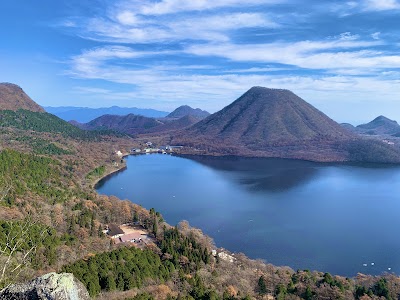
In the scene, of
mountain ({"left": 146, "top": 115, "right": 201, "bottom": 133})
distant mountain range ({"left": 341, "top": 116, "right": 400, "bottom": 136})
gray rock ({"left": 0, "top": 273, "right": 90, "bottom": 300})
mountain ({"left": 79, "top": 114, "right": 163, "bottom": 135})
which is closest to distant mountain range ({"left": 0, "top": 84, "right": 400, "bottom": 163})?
mountain ({"left": 146, "top": 115, "right": 201, "bottom": 133})

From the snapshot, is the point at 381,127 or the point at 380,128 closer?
the point at 380,128

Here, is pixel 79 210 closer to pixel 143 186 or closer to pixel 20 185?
pixel 20 185

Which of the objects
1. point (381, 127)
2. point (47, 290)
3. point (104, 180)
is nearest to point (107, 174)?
point (104, 180)

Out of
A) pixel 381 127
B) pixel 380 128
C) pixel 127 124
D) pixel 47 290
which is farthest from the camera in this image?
pixel 127 124

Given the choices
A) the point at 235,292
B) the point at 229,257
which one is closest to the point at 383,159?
the point at 229,257

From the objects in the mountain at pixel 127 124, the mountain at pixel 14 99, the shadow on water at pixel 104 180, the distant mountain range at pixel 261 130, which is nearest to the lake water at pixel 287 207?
the shadow on water at pixel 104 180

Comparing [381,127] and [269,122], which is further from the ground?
[381,127]

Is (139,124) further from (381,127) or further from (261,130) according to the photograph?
(381,127)
